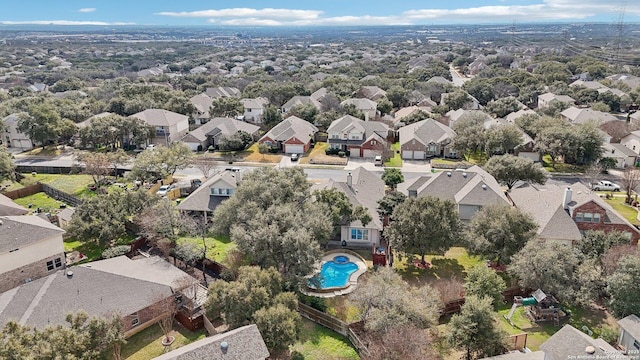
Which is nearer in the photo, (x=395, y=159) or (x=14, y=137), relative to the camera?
(x=395, y=159)

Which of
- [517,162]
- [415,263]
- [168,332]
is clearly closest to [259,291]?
[168,332]

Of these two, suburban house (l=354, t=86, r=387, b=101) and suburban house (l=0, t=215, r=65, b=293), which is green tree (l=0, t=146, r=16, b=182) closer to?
suburban house (l=0, t=215, r=65, b=293)

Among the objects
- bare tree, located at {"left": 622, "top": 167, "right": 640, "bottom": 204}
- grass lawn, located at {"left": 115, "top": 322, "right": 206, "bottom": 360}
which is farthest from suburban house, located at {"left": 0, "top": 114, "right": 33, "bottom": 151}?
bare tree, located at {"left": 622, "top": 167, "right": 640, "bottom": 204}

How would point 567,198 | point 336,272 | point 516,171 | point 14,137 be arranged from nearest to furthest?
1. point 336,272
2. point 567,198
3. point 516,171
4. point 14,137

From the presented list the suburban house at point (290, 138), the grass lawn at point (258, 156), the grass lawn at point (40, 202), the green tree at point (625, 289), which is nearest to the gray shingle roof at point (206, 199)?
the grass lawn at point (40, 202)

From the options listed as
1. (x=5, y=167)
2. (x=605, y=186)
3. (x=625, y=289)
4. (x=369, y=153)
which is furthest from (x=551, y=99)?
(x=5, y=167)

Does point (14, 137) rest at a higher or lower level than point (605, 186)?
higher

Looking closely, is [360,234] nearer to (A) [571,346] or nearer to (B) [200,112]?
(A) [571,346]
